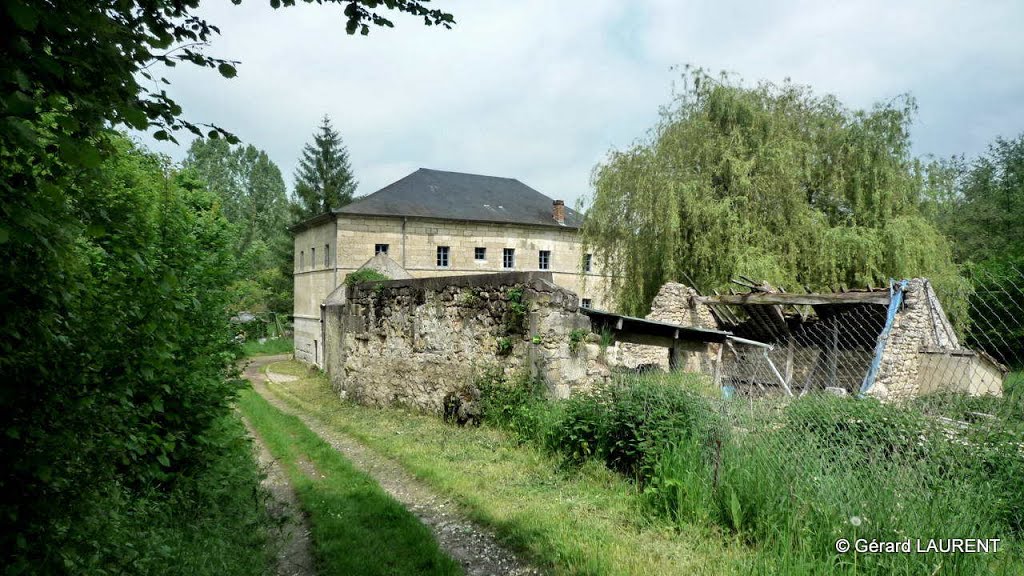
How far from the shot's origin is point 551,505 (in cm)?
500

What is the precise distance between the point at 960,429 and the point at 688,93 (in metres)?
14.0

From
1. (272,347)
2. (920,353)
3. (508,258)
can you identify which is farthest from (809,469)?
(272,347)

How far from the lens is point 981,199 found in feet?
120

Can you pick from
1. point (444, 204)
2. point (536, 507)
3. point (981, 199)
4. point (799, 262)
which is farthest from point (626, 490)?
point (981, 199)

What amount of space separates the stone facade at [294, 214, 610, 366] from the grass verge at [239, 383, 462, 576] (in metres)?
16.8

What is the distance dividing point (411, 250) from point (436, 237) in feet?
4.80

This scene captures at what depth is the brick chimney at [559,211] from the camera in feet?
106

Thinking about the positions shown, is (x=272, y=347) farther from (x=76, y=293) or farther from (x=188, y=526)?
(x=76, y=293)

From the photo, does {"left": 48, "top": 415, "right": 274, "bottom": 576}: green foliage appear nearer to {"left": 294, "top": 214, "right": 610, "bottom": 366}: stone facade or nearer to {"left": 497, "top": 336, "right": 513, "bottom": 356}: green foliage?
{"left": 497, "top": 336, "right": 513, "bottom": 356}: green foliage

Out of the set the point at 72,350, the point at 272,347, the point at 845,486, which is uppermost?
the point at 72,350

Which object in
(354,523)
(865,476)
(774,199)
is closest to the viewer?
(865,476)

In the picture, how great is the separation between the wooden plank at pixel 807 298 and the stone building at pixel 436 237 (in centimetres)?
Result: 1184

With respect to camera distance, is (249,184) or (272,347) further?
(249,184)

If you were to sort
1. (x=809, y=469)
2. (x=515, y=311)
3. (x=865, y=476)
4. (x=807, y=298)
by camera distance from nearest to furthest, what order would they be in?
(x=865, y=476)
(x=809, y=469)
(x=515, y=311)
(x=807, y=298)
